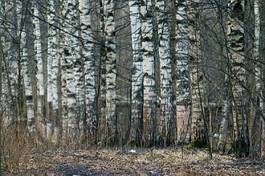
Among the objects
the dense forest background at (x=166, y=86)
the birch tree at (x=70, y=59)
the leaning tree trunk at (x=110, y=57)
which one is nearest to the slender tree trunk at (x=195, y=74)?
the dense forest background at (x=166, y=86)

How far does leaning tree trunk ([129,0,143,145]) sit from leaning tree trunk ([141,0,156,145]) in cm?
27

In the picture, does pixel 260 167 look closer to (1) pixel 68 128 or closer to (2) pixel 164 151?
(2) pixel 164 151

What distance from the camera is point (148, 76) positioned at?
1461 centimetres

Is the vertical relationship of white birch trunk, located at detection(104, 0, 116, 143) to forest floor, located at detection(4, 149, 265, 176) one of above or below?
above

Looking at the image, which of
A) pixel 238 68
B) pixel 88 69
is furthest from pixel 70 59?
pixel 238 68

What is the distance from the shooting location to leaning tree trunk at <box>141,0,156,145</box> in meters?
14.4

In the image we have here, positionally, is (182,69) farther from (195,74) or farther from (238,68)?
(238,68)

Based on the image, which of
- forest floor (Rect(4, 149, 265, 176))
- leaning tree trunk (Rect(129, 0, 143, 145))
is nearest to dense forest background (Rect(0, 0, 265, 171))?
leaning tree trunk (Rect(129, 0, 143, 145))

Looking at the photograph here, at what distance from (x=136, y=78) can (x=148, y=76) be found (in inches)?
21.6

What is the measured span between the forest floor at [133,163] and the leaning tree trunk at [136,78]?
1625 millimetres

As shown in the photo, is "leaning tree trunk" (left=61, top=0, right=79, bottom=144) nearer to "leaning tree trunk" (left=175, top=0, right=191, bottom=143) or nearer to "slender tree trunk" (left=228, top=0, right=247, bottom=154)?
"leaning tree trunk" (left=175, top=0, right=191, bottom=143)

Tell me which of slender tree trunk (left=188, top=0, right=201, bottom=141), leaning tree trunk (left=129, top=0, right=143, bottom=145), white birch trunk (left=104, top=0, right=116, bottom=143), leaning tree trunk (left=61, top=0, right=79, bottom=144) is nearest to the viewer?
slender tree trunk (left=188, top=0, right=201, bottom=141)

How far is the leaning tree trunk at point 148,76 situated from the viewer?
1438 centimetres

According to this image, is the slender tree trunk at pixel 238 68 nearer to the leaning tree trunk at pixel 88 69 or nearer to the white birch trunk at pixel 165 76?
the white birch trunk at pixel 165 76
